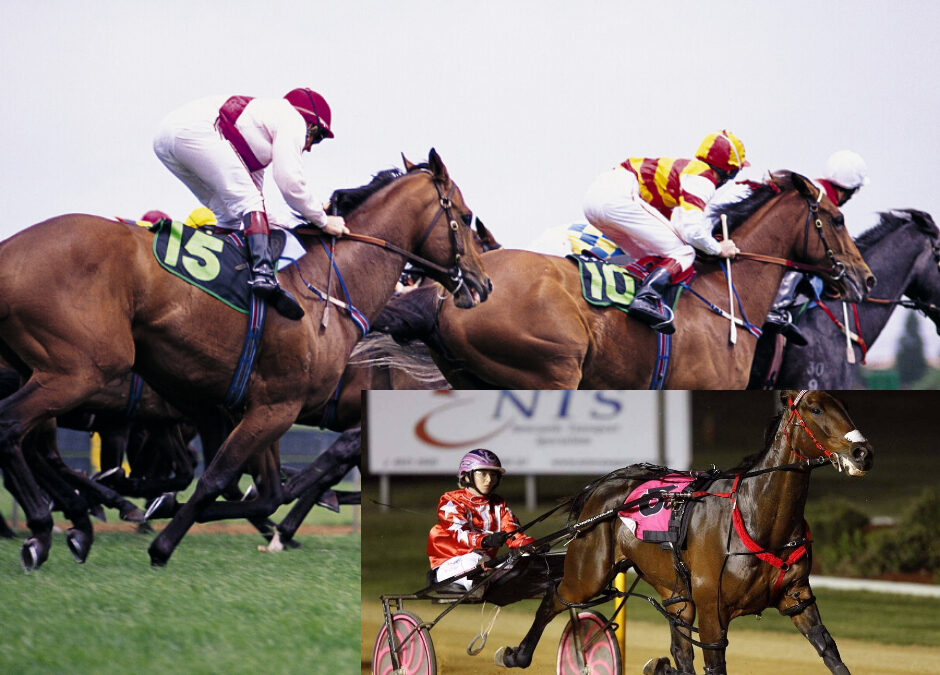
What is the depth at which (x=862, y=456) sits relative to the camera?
2.63 metres

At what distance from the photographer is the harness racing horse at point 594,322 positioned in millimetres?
4621

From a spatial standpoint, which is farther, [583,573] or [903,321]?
[903,321]

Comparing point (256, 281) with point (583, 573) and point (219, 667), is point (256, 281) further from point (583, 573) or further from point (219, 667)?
point (583, 573)

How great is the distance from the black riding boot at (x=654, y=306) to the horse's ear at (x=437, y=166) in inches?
35.3

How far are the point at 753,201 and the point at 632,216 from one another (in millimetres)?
708

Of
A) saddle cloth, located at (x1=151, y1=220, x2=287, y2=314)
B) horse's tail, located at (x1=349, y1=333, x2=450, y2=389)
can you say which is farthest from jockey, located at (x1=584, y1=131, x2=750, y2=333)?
saddle cloth, located at (x1=151, y1=220, x2=287, y2=314)

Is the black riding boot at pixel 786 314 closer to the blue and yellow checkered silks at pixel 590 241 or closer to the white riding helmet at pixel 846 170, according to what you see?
the white riding helmet at pixel 846 170

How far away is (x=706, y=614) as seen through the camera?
2809mm

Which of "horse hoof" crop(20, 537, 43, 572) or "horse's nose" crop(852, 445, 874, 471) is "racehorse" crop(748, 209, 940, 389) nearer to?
"horse's nose" crop(852, 445, 874, 471)

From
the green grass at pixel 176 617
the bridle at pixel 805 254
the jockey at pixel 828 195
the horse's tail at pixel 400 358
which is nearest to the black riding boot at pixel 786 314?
the jockey at pixel 828 195

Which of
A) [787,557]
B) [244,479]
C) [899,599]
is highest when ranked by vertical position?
[787,557]

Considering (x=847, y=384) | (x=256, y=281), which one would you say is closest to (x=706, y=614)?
(x=256, y=281)

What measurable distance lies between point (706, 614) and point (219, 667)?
1346mm

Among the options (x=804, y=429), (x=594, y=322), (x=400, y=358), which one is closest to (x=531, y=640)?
(x=804, y=429)
